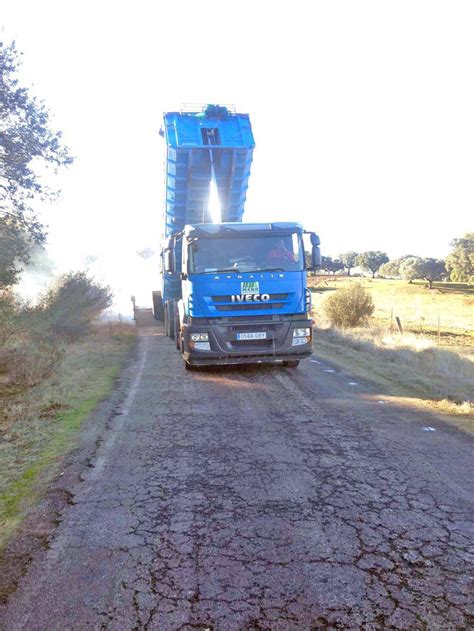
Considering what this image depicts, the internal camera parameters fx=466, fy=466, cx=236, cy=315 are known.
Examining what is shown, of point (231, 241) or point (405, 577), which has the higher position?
point (231, 241)

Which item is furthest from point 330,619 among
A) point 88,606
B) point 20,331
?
point 20,331

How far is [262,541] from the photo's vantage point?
11.0 ft

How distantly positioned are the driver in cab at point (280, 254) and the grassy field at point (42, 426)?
4.07 meters

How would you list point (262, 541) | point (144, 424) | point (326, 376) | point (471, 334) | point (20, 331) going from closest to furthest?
point (262, 541) → point (144, 424) → point (326, 376) → point (20, 331) → point (471, 334)

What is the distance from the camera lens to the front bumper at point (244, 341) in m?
9.12

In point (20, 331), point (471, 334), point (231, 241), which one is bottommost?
point (471, 334)

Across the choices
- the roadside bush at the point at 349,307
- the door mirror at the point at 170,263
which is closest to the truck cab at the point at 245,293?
the door mirror at the point at 170,263

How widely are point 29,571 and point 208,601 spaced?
4.10ft

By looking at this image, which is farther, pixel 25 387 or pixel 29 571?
pixel 25 387

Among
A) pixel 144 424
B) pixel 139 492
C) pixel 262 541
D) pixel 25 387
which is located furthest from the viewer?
pixel 25 387

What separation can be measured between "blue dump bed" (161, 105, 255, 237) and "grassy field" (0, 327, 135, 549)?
17.1 ft

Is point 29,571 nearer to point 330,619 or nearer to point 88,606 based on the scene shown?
point 88,606

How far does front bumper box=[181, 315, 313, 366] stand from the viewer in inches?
359

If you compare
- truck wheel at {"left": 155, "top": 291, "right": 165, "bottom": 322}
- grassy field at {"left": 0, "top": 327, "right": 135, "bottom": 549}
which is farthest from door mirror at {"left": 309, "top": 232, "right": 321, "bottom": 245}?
truck wheel at {"left": 155, "top": 291, "right": 165, "bottom": 322}
